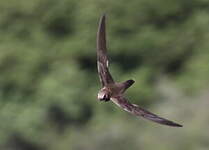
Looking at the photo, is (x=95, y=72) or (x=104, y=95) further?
(x=95, y=72)

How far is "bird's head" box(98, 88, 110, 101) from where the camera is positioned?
6.78 metres

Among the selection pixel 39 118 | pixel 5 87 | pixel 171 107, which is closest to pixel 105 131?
pixel 171 107

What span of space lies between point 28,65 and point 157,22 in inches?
202

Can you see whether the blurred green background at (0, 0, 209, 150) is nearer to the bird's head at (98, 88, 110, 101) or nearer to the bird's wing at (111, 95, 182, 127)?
the bird's wing at (111, 95, 182, 127)

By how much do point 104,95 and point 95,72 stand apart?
97.0 feet

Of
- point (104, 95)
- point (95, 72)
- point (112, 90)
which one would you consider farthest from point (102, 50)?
point (95, 72)

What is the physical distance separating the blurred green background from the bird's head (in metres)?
16.5

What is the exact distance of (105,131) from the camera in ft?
87.7

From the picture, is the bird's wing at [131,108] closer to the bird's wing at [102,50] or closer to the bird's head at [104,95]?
the bird's head at [104,95]

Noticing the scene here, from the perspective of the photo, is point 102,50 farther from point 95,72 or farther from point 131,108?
point 95,72

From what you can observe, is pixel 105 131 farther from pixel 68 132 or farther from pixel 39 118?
pixel 39 118

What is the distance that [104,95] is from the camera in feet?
22.4

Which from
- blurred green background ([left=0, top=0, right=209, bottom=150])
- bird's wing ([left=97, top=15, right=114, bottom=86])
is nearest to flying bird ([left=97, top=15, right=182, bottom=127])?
bird's wing ([left=97, top=15, right=114, bottom=86])

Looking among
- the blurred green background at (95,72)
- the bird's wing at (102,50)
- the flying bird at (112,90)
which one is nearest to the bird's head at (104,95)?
the flying bird at (112,90)
